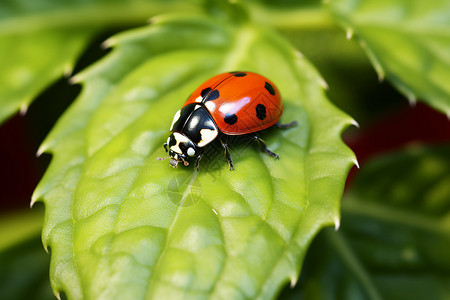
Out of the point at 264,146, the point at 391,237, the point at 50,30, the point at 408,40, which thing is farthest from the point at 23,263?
the point at 408,40

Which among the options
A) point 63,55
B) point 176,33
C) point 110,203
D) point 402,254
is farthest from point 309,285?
point 63,55

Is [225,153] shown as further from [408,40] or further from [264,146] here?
[408,40]

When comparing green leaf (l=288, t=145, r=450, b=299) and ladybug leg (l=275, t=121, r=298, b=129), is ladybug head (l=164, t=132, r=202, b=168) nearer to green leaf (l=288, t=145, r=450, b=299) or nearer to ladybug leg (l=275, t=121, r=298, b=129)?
ladybug leg (l=275, t=121, r=298, b=129)

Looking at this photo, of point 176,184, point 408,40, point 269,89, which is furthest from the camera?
point 408,40

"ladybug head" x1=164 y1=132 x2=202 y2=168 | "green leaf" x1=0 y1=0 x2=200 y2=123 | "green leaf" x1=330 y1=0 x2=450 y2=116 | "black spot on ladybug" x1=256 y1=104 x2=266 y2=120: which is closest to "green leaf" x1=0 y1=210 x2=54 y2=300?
"green leaf" x1=0 y1=0 x2=200 y2=123

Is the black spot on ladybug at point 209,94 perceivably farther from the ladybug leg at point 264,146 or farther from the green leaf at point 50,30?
the green leaf at point 50,30

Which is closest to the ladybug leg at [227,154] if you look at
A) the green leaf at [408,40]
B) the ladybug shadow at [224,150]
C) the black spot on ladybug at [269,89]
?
the ladybug shadow at [224,150]
